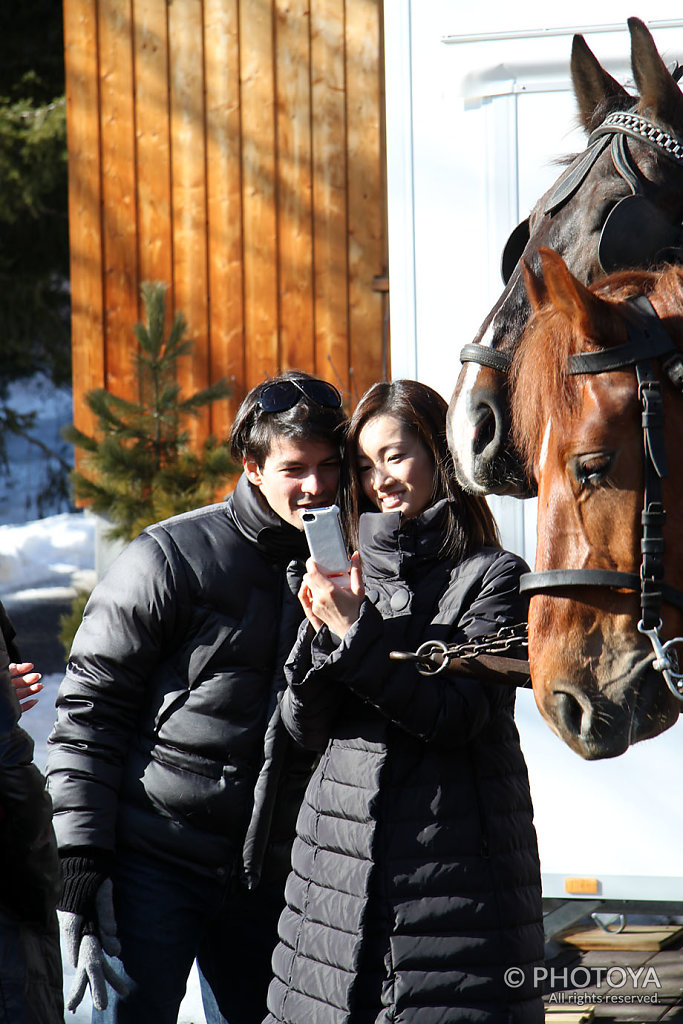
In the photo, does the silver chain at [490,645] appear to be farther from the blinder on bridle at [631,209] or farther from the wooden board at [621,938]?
the wooden board at [621,938]

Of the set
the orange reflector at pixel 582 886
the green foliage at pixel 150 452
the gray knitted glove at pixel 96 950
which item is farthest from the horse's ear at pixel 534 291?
the green foliage at pixel 150 452

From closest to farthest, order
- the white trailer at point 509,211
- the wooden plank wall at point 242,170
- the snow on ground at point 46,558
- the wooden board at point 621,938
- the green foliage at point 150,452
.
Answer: the white trailer at point 509,211 < the wooden board at point 621,938 < the green foliage at point 150,452 < the wooden plank wall at point 242,170 < the snow on ground at point 46,558

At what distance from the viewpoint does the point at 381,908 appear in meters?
1.75

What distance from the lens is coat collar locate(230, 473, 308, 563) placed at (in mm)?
→ 2285

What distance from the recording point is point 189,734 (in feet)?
7.20

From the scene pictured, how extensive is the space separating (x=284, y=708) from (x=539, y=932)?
584 mm

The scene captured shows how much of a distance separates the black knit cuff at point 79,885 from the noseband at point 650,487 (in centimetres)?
113

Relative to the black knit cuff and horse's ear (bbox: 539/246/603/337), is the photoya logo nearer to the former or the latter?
the black knit cuff

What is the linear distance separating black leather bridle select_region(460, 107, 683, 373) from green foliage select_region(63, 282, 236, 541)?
330cm

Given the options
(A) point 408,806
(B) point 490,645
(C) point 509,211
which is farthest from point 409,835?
(C) point 509,211

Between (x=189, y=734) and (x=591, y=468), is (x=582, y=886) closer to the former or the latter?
(x=189, y=734)

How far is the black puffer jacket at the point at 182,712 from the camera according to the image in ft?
7.11

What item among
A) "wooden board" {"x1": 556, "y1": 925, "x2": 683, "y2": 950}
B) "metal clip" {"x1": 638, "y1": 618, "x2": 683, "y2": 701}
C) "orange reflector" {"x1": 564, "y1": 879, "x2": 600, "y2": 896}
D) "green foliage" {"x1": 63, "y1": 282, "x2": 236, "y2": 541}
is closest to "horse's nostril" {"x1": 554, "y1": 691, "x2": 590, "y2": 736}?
"metal clip" {"x1": 638, "y1": 618, "x2": 683, "y2": 701}

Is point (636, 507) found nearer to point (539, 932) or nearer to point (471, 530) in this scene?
point (471, 530)
